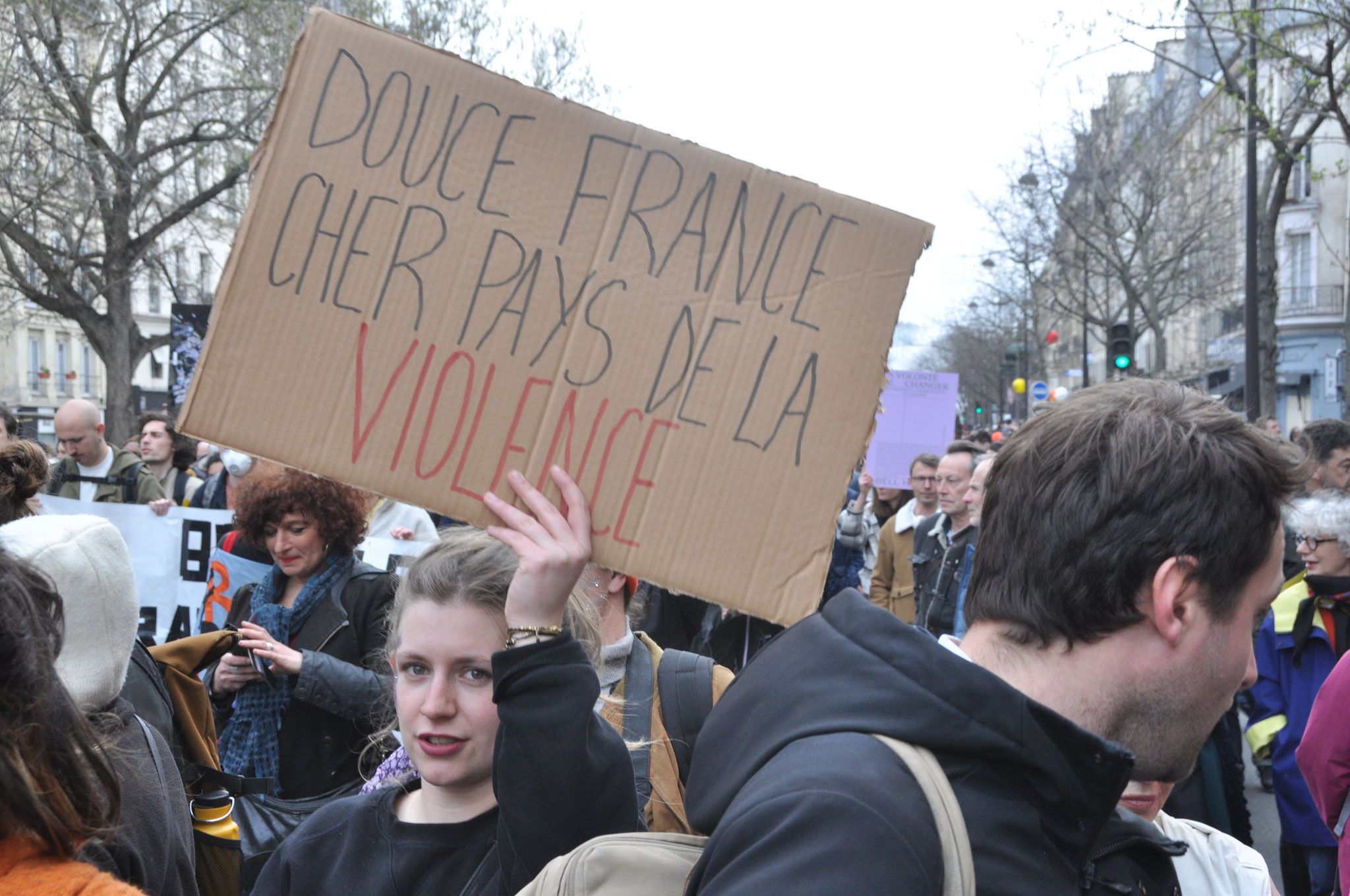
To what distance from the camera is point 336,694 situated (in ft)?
11.2

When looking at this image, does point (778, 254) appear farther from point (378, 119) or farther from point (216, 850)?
point (216, 850)

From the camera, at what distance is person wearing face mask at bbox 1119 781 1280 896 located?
1.86 m

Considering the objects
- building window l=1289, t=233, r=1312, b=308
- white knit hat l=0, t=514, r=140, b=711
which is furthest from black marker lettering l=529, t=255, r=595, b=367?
building window l=1289, t=233, r=1312, b=308

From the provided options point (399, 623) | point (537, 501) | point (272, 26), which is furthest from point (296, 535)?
point (272, 26)

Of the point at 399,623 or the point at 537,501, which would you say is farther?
the point at 399,623

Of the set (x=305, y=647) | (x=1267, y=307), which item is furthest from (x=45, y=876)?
(x=1267, y=307)

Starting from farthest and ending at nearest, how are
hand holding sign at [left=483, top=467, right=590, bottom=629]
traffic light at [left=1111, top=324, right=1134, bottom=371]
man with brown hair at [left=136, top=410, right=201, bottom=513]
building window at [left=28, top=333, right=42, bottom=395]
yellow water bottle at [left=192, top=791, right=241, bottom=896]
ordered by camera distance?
1. building window at [left=28, top=333, right=42, bottom=395]
2. traffic light at [left=1111, top=324, right=1134, bottom=371]
3. man with brown hair at [left=136, top=410, right=201, bottom=513]
4. yellow water bottle at [left=192, top=791, right=241, bottom=896]
5. hand holding sign at [left=483, top=467, right=590, bottom=629]

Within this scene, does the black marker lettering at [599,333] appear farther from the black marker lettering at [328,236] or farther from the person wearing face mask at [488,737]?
the black marker lettering at [328,236]

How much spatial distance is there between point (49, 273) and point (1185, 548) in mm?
21937

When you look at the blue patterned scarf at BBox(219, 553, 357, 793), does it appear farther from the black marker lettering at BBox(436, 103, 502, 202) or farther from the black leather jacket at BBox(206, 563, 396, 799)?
the black marker lettering at BBox(436, 103, 502, 202)

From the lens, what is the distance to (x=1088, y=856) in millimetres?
1391

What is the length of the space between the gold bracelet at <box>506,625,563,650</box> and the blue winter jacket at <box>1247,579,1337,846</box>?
12.4ft

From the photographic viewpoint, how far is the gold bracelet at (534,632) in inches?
68.1

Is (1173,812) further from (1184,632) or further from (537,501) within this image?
(537,501)
